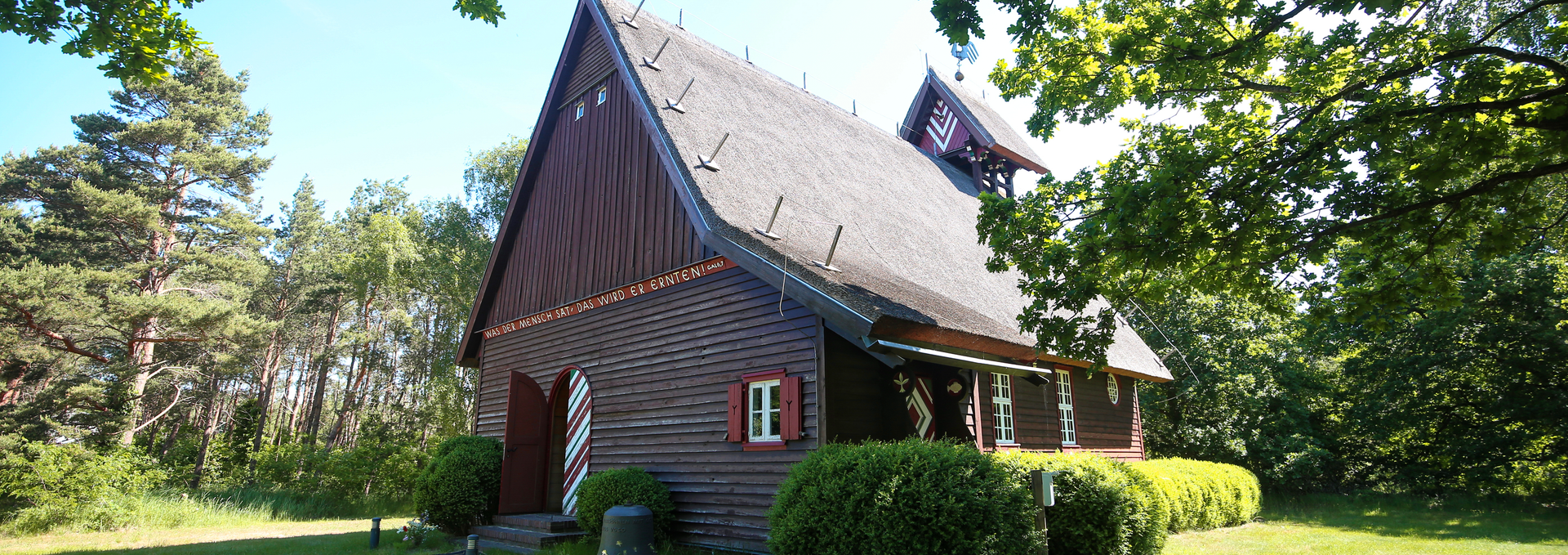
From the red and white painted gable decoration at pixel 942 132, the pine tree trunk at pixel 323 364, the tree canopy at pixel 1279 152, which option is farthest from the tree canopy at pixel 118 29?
the pine tree trunk at pixel 323 364

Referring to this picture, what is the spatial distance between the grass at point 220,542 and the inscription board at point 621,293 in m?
3.92

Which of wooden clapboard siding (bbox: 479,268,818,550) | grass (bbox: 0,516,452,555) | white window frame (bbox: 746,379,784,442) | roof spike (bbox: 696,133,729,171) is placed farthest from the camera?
grass (bbox: 0,516,452,555)

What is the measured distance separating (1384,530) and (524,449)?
50.4ft

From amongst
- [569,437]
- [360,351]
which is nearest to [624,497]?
[569,437]

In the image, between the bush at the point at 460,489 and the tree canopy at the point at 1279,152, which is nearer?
the tree canopy at the point at 1279,152

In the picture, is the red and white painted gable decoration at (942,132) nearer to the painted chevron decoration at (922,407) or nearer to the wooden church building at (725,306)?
the wooden church building at (725,306)

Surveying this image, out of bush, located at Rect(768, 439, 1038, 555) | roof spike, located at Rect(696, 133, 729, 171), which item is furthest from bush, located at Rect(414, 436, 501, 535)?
bush, located at Rect(768, 439, 1038, 555)

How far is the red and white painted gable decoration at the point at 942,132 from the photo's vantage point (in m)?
21.2

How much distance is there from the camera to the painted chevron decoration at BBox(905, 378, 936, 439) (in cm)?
897

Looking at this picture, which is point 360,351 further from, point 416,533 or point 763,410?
point 763,410

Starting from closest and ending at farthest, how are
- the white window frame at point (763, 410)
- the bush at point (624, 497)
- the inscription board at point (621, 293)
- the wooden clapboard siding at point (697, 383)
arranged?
the wooden clapboard siding at point (697, 383)
the white window frame at point (763, 410)
the bush at point (624, 497)
the inscription board at point (621, 293)

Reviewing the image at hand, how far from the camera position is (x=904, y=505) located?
635 cm

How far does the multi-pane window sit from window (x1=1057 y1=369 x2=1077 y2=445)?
6.89m

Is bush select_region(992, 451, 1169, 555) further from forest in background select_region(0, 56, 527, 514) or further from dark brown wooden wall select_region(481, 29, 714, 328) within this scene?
forest in background select_region(0, 56, 527, 514)
